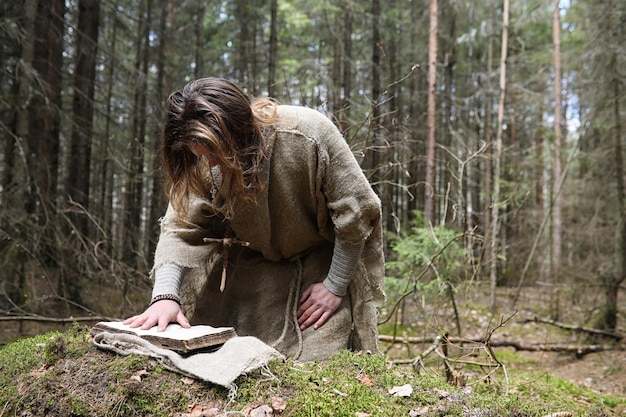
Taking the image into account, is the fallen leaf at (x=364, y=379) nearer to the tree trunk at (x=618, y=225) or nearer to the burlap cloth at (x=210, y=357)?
the burlap cloth at (x=210, y=357)

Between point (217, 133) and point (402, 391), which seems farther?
point (217, 133)

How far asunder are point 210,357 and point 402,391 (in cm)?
76

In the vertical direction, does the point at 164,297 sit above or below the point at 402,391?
above

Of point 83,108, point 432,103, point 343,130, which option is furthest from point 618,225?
point 83,108

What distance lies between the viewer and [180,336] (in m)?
1.93

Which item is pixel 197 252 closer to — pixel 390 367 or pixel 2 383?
pixel 2 383

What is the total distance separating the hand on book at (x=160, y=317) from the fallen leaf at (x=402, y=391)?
0.97m

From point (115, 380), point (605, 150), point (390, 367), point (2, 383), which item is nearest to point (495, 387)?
point (390, 367)

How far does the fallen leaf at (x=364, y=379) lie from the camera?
1.87m

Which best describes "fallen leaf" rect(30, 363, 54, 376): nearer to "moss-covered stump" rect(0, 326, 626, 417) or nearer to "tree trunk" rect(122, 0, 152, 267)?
"moss-covered stump" rect(0, 326, 626, 417)

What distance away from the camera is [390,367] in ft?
6.75

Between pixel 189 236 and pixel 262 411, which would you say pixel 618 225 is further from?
pixel 262 411

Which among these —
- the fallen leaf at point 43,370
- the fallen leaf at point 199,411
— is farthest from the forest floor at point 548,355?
the fallen leaf at point 43,370

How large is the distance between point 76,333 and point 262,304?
1.01m
